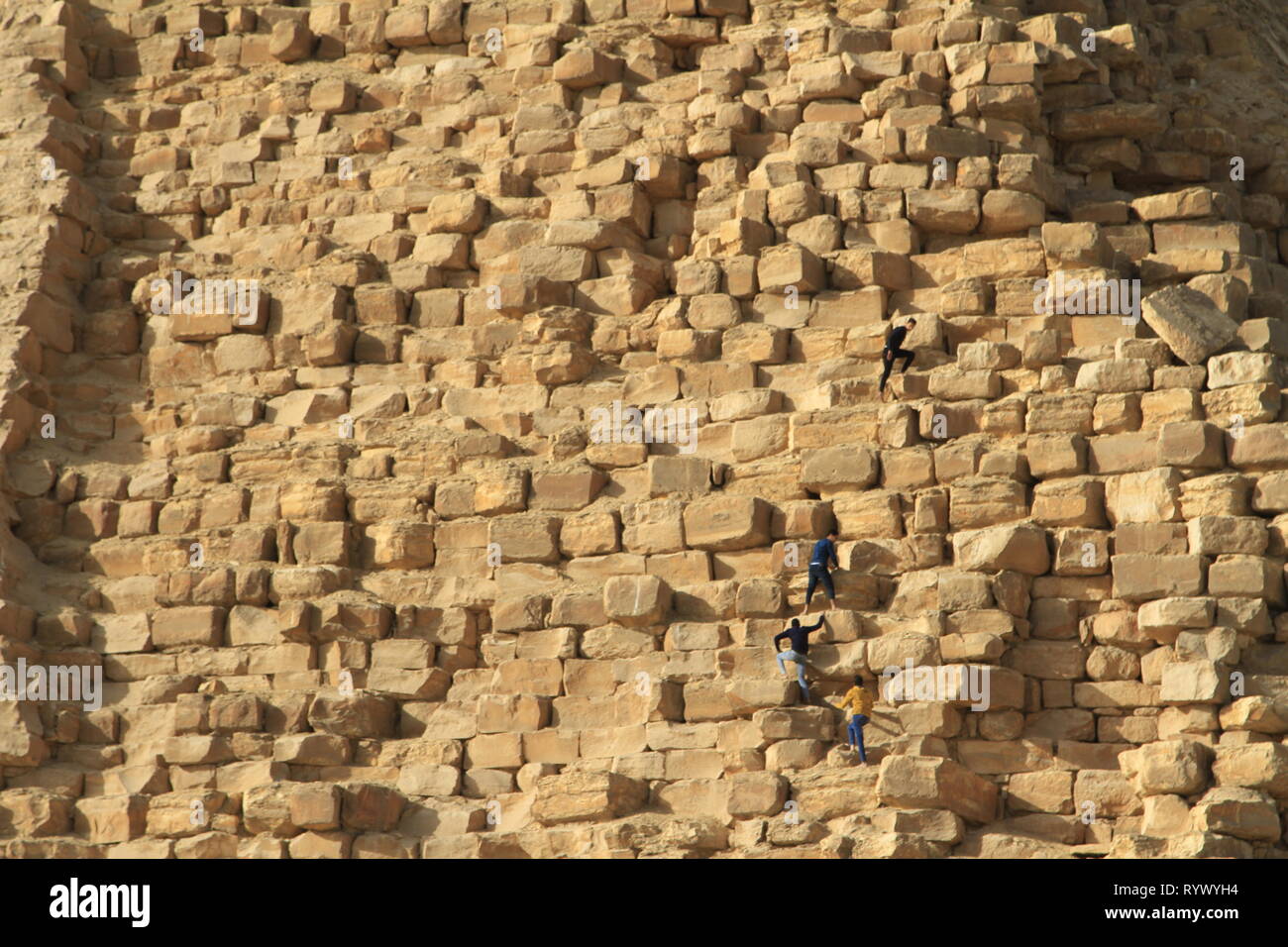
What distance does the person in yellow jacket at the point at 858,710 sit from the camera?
1664 centimetres

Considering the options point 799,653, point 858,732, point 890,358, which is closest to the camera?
point 858,732

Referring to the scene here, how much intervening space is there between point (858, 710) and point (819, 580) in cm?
109

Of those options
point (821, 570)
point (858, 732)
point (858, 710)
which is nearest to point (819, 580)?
point (821, 570)

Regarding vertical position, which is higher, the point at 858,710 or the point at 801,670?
the point at 801,670

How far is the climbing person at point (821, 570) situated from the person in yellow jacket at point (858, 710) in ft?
2.38

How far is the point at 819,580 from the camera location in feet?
57.3

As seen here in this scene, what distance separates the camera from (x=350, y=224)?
2072 centimetres

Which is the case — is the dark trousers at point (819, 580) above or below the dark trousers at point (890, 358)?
below

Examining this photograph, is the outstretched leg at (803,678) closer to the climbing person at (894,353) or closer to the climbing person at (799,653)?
the climbing person at (799,653)

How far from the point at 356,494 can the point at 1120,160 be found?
21.2 ft

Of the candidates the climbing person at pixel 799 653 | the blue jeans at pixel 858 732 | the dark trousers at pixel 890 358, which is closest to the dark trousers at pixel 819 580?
the climbing person at pixel 799 653

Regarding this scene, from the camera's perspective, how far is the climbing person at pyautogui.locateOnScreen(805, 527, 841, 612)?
17.4 m

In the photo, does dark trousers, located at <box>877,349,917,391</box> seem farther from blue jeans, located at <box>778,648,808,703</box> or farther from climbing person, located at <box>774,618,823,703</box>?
blue jeans, located at <box>778,648,808,703</box>

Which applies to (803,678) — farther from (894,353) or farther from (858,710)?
(894,353)
